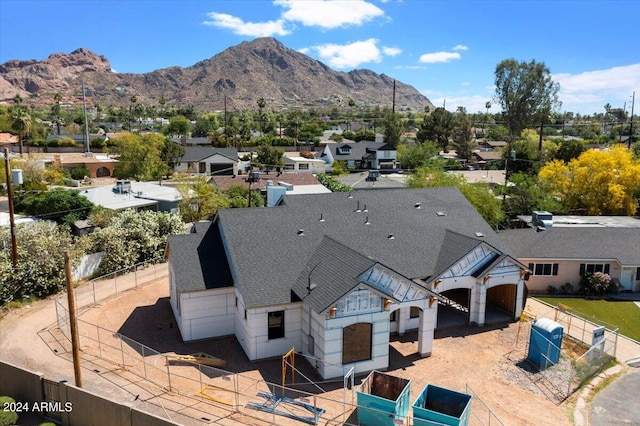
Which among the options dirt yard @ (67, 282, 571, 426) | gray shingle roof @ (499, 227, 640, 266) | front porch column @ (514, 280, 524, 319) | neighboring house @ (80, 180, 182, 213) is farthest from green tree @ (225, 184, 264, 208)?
front porch column @ (514, 280, 524, 319)

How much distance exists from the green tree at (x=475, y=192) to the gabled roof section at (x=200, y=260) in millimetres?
25835

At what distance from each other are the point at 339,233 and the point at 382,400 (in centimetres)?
1183

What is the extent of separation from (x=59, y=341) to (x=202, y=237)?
8509 millimetres

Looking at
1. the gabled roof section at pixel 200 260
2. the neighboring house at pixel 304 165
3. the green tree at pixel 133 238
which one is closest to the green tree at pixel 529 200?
the green tree at pixel 133 238

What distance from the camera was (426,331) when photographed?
23.4 meters

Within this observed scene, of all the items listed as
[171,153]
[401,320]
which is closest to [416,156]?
[171,153]

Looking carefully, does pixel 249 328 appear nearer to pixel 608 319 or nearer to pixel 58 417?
pixel 58 417

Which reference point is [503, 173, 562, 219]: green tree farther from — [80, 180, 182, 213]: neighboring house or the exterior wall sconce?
[80, 180, 182, 213]: neighboring house

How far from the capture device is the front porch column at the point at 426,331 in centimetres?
2322

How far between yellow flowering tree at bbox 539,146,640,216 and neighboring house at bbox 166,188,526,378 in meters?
21.9

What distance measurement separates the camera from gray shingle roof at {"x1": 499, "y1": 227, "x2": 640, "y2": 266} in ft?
111

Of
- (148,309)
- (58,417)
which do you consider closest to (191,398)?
(58,417)

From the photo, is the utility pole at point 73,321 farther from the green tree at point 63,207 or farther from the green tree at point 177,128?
the green tree at point 177,128

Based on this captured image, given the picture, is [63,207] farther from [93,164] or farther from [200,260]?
[93,164]
